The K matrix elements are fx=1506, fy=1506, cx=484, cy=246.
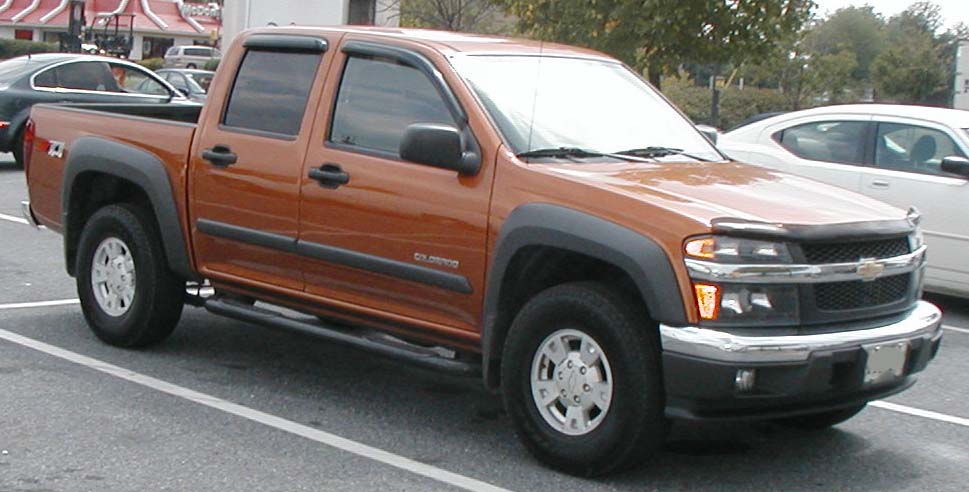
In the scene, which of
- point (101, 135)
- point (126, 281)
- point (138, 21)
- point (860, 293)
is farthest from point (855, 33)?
point (860, 293)

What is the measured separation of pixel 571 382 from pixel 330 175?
5.52 feet

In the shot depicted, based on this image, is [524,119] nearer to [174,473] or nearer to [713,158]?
[713,158]

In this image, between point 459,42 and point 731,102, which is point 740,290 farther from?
point 731,102

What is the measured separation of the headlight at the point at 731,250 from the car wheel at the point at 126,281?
350 centimetres

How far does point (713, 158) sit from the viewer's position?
7.42m

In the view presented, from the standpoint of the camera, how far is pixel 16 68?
19.2m

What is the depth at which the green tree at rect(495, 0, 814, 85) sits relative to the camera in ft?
63.8

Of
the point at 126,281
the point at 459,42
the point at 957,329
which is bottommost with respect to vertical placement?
the point at 957,329

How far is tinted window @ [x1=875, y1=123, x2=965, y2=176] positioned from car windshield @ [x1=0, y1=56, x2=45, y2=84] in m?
11.6

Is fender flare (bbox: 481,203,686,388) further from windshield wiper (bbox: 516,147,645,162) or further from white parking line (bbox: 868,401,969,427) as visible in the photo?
white parking line (bbox: 868,401,969,427)

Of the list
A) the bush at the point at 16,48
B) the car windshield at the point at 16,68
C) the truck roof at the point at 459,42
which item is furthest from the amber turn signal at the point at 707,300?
the bush at the point at 16,48

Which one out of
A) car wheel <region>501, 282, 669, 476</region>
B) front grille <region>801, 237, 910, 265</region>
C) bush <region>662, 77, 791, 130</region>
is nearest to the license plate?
front grille <region>801, 237, 910, 265</region>

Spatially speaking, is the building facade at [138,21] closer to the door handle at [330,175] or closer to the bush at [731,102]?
the bush at [731,102]

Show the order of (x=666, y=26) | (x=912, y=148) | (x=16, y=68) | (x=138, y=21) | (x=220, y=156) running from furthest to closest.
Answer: (x=138, y=21)
(x=666, y=26)
(x=16, y=68)
(x=912, y=148)
(x=220, y=156)
